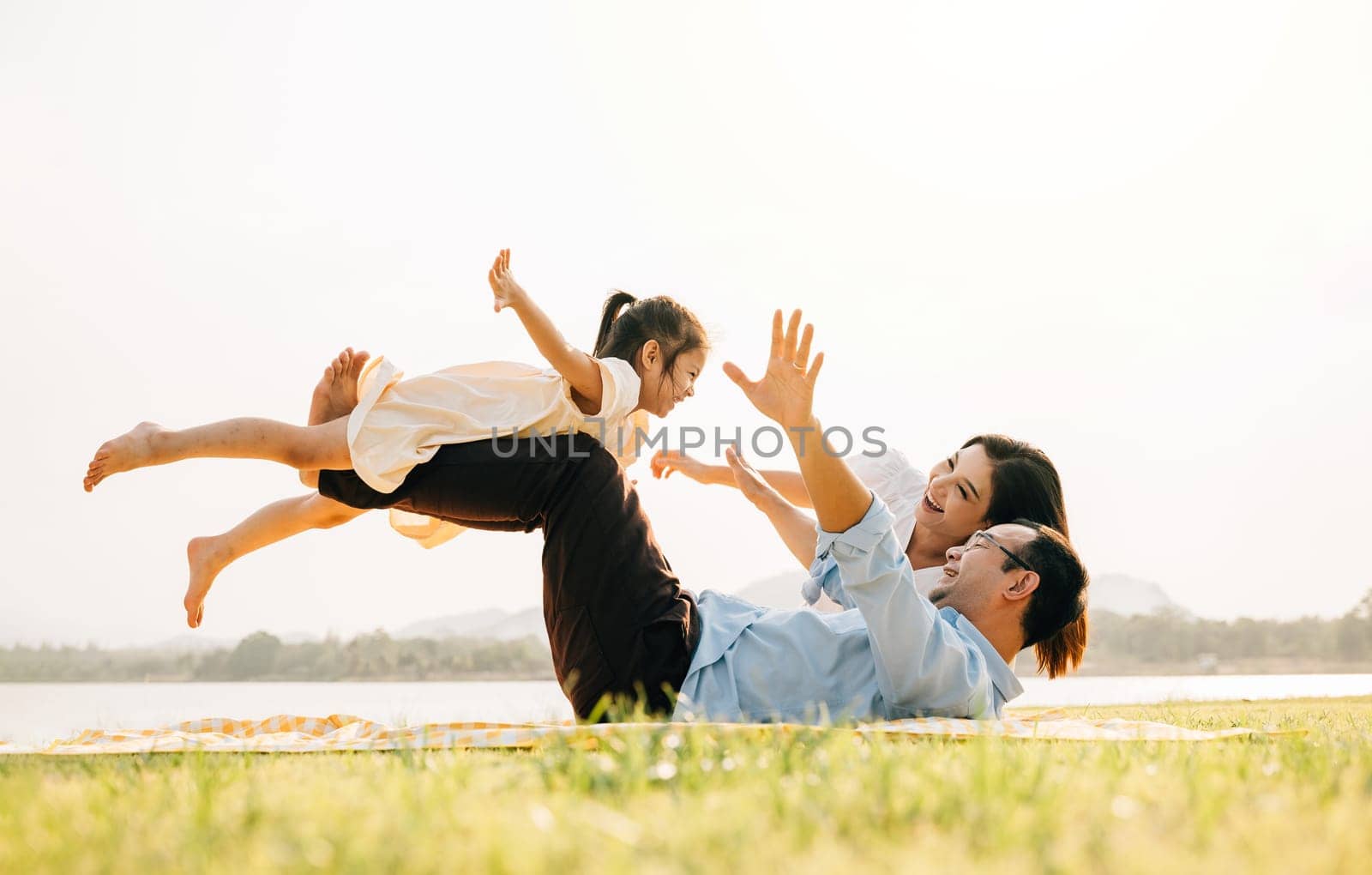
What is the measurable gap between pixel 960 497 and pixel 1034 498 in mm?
248

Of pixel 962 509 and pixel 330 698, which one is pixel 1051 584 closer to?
pixel 962 509

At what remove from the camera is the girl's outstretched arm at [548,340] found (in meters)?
3.58

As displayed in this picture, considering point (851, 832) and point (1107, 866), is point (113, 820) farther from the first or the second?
point (1107, 866)

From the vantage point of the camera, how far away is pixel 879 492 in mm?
4199

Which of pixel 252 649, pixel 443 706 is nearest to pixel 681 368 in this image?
pixel 443 706

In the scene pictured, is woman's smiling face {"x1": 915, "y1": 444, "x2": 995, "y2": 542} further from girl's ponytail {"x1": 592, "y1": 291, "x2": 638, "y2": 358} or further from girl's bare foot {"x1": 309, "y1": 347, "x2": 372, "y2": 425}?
girl's bare foot {"x1": 309, "y1": 347, "x2": 372, "y2": 425}

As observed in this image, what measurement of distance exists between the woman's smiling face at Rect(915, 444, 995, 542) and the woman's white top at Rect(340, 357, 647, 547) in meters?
1.15

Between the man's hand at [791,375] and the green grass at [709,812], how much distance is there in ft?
2.43

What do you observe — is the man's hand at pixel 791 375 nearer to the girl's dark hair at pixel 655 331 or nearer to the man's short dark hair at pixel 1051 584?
the man's short dark hair at pixel 1051 584

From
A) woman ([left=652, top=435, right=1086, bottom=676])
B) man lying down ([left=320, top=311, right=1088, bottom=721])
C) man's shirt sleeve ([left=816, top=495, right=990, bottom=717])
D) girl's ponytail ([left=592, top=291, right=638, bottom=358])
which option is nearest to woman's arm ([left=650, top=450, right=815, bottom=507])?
woman ([left=652, top=435, right=1086, bottom=676])

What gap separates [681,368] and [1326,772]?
290 centimetres

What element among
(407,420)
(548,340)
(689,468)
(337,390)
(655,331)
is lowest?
(689,468)

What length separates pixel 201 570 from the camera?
3.96m

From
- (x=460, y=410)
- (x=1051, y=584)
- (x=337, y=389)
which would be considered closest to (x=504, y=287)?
(x=460, y=410)
